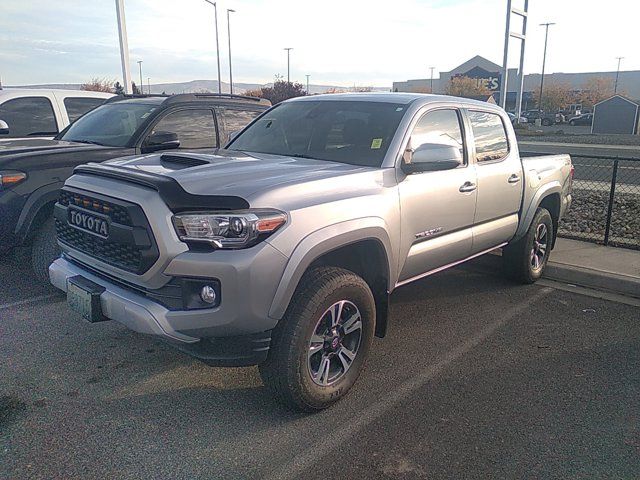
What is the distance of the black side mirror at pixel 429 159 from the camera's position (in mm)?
3721

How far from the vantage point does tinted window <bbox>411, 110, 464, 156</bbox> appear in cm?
406

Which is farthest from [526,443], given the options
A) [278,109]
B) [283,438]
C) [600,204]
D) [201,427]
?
[600,204]

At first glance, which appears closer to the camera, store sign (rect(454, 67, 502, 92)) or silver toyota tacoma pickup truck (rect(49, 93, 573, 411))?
silver toyota tacoma pickup truck (rect(49, 93, 573, 411))

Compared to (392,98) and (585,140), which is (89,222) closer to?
(392,98)

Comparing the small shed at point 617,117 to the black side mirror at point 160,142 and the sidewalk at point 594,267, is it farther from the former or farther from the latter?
the black side mirror at point 160,142

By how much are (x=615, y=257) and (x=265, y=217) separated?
5.30 m

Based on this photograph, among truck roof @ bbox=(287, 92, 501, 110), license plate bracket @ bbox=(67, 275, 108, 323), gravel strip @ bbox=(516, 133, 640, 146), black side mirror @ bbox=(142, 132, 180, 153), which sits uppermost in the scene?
truck roof @ bbox=(287, 92, 501, 110)

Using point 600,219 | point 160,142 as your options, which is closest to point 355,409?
point 160,142

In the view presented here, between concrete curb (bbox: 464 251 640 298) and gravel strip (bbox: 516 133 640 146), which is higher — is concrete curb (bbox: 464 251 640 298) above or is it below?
above

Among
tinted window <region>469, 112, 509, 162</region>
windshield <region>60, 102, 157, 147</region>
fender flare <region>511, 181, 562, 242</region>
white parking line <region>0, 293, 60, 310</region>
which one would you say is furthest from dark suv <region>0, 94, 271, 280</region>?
fender flare <region>511, 181, 562, 242</region>

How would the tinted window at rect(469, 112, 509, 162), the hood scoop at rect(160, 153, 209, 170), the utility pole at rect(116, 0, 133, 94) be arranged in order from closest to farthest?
the hood scoop at rect(160, 153, 209, 170)
the tinted window at rect(469, 112, 509, 162)
the utility pole at rect(116, 0, 133, 94)

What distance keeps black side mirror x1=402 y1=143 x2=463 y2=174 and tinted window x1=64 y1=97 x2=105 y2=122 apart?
589cm

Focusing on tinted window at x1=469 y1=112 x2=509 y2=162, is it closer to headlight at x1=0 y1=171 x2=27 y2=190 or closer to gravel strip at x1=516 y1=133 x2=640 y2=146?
headlight at x1=0 y1=171 x2=27 y2=190

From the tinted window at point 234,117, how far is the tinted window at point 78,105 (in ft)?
8.23
